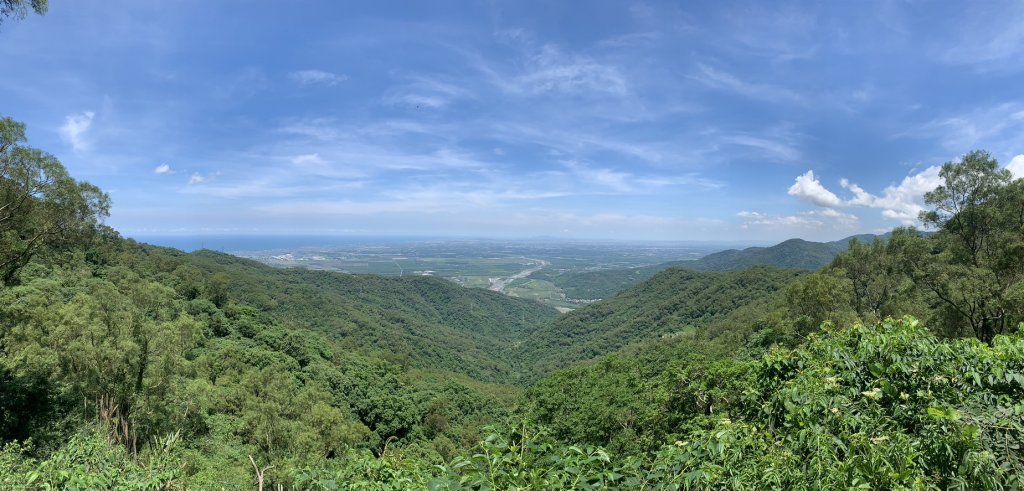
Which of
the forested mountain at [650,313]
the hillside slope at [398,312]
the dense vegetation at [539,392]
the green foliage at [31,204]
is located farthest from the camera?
the forested mountain at [650,313]

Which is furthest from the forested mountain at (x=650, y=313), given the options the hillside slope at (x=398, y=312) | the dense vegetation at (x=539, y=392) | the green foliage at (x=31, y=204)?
the green foliage at (x=31, y=204)

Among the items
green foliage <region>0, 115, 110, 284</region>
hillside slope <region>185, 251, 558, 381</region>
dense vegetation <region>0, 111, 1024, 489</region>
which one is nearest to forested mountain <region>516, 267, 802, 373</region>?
hillside slope <region>185, 251, 558, 381</region>

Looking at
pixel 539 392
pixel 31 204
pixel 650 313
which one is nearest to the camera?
pixel 31 204

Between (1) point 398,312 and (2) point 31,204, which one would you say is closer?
(2) point 31,204

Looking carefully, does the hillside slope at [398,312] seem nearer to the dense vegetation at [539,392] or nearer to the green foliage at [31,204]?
the dense vegetation at [539,392]

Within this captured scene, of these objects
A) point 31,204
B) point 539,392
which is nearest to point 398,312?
point 539,392

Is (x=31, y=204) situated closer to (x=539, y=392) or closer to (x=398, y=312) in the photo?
(x=539, y=392)

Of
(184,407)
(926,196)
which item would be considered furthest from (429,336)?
(926,196)
